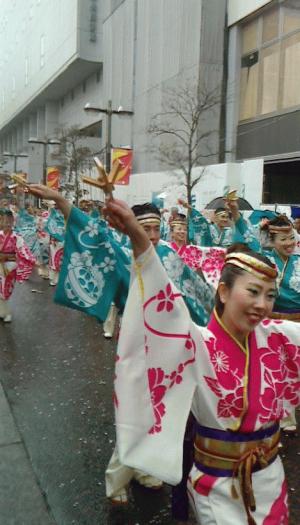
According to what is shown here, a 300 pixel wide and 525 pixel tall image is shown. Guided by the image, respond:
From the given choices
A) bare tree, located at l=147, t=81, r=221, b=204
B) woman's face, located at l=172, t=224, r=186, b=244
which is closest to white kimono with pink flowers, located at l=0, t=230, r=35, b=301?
woman's face, located at l=172, t=224, r=186, b=244

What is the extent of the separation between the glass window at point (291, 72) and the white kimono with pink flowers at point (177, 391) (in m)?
14.7

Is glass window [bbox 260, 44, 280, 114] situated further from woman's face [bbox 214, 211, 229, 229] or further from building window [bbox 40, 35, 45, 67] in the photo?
building window [bbox 40, 35, 45, 67]

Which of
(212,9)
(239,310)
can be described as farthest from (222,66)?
(239,310)

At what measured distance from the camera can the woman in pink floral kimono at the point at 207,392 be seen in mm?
1768

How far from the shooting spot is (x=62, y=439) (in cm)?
373

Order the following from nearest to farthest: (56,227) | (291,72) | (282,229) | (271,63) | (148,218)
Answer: (148,218), (282,229), (56,227), (291,72), (271,63)

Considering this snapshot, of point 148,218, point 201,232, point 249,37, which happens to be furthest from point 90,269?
point 249,37

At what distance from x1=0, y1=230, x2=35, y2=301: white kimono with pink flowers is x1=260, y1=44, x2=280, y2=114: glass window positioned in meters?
11.4

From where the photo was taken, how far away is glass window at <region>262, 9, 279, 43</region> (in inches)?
621

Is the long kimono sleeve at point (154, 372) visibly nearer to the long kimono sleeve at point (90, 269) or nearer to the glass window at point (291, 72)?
the long kimono sleeve at point (90, 269)

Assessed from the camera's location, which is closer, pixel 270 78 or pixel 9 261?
pixel 9 261

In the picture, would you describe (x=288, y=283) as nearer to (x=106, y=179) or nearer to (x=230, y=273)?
(x=230, y=273)

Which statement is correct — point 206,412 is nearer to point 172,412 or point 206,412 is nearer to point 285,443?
point 172,412

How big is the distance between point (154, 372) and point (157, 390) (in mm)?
66
